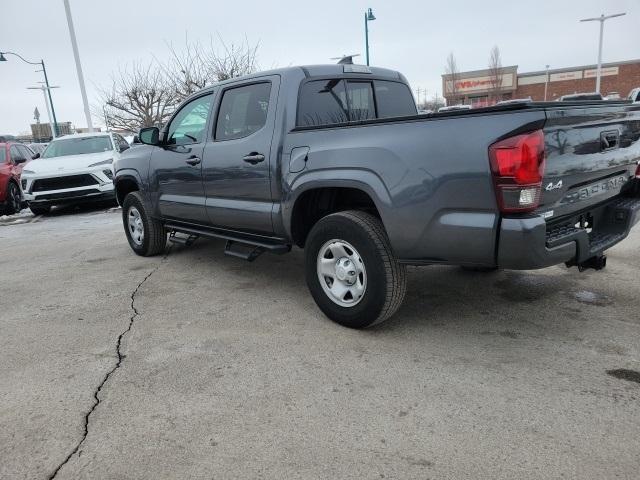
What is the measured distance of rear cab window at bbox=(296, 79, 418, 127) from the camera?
160 inches

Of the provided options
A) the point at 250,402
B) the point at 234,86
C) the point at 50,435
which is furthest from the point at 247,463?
the point at 234,86

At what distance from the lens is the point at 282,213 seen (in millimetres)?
3996

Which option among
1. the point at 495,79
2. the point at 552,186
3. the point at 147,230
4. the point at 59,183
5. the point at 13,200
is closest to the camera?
the point at 552,186

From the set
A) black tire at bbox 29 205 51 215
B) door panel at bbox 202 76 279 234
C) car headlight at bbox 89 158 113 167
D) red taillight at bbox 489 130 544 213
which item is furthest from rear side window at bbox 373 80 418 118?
black tire at bbox 29 205 51 215

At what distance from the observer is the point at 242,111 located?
4.50 m

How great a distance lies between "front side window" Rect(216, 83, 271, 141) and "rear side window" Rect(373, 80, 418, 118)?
1068 millimetres

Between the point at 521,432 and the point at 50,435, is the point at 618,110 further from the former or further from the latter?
the point at 50,435

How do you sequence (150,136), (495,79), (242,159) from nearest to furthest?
(242,159) < (150,136) < (495,79)

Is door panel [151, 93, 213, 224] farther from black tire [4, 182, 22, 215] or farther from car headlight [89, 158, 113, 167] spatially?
black tire [4, 182, 22, 215]

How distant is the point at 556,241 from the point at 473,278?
1.86m

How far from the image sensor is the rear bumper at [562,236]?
2705 mm

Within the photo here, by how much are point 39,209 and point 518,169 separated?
1135cm

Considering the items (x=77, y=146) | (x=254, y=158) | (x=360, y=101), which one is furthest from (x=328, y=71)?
(x=77, y=146)

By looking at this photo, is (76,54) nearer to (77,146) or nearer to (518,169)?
(77,146)
